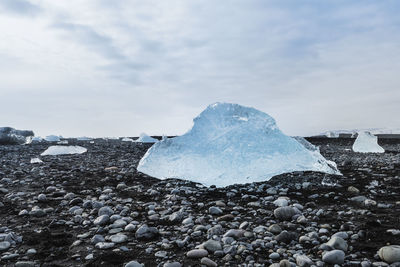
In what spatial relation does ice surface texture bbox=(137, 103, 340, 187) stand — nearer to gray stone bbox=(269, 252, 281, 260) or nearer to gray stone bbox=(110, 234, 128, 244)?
gray stone bbox=(110, 234, 128, 244)

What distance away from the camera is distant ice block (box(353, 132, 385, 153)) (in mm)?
13539

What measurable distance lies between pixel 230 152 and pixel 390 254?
10.9ft

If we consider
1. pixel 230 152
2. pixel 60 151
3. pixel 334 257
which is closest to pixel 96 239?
pixel 334 257

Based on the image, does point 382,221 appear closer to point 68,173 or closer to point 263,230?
point 263,230

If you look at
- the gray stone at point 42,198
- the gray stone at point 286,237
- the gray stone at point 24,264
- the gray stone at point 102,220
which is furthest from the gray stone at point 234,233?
Result: the gray stone at point 42,198

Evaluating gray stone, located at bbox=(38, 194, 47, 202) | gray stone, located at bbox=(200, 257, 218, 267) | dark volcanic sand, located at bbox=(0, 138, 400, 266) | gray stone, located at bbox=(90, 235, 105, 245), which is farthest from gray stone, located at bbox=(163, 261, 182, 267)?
gray stone, located at bbox=(38, 194, 47, 202)

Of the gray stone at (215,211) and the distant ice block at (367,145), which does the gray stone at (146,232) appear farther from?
the distant ice block at (367,145)

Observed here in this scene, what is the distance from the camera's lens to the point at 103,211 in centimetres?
361

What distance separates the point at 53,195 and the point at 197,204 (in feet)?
7.29

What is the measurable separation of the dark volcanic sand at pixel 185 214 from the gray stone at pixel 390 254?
0.09m

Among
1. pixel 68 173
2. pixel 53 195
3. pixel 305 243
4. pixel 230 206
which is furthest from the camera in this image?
pixel 68 173

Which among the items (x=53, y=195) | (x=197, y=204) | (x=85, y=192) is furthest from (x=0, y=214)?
(x=197, y=204)

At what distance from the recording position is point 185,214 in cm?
360

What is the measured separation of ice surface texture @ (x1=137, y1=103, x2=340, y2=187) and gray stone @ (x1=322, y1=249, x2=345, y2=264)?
2772mm
